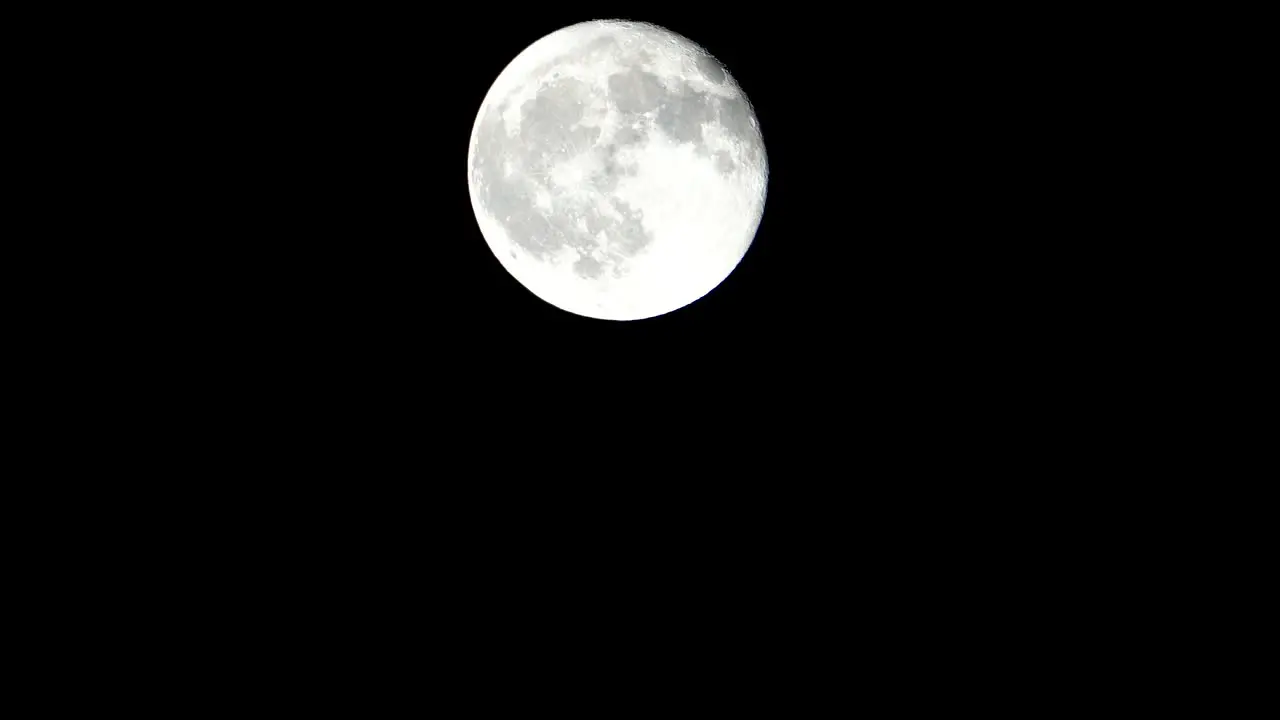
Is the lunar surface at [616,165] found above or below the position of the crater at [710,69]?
below

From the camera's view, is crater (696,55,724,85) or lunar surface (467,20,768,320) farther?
crater (696,55,724,85)

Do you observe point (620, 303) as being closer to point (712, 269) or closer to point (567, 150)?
point (712, 269)

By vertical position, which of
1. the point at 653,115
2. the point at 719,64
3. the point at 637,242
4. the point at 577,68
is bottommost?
the point at 637,242

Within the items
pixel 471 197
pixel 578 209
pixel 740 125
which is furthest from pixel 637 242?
pixel 471 197

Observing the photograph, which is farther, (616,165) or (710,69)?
(710,69)

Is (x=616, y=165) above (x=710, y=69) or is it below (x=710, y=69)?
below

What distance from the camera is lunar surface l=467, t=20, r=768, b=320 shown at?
2992mm

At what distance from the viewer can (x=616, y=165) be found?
2969 millimetres

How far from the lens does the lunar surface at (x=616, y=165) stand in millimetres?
Result: 2992

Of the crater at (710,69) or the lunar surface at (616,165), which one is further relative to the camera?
the crater at (710,69)

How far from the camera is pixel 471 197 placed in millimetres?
3557

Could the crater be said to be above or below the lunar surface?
above

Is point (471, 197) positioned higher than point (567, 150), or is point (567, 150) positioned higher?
point (471, 197)

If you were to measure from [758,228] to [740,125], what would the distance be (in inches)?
20.3
